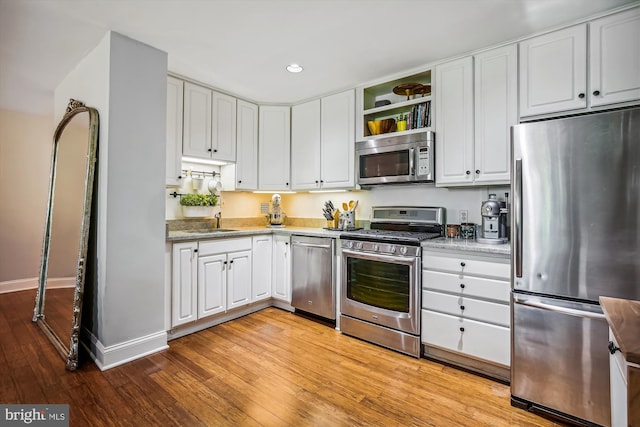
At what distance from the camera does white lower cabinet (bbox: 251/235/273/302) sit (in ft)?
Result: 10.9

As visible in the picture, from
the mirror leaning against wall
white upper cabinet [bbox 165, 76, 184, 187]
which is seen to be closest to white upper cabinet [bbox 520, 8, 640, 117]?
white upper cabinet [bbox 165, 76, 184, 187]

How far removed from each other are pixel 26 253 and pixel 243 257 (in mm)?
3115

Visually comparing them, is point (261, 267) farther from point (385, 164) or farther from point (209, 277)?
point (385, 164)

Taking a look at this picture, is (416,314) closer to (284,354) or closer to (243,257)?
(284,354)

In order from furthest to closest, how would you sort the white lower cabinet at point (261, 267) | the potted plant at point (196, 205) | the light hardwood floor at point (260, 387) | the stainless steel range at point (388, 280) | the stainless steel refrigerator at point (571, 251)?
1. the white lower cabinet at point (261, 267)
2. the potted plant at point (196, 205)
3. the stainless steel range at point (388, 280)
4. the light hardwood floor at point (260, 387)
5. the stainless steel refrigerator at point (571, 251)

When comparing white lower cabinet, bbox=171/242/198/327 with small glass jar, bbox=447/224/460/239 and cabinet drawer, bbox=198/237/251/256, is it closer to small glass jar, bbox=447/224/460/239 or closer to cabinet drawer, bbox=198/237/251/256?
cabinet drawer, bbox=198/237/251/256

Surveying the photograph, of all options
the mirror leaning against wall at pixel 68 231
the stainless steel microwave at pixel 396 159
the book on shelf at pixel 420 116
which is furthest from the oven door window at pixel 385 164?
the mirror leaning against wall at pixel 68 231

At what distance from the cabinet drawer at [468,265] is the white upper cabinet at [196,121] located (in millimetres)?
2354

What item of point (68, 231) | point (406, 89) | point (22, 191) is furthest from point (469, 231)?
point (22, 191)

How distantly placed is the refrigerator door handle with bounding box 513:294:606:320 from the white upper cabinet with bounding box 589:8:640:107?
4.36 ft

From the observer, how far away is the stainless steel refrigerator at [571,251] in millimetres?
1563

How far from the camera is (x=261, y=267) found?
3.41 metres

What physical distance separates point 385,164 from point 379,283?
1.12m

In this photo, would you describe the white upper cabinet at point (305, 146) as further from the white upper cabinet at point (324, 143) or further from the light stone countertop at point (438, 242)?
the light stone countertop at point (438, 242)
